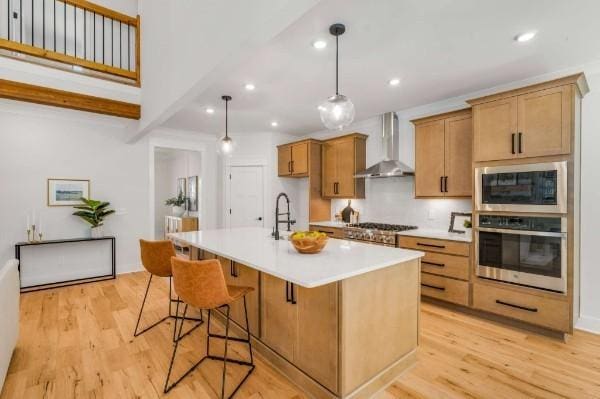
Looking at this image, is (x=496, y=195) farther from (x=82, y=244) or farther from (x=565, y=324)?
(x=82, y=244)

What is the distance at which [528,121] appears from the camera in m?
2.86

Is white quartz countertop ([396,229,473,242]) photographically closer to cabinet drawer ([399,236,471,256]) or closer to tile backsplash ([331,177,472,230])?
cabinet drawer ([399,236,471,256])

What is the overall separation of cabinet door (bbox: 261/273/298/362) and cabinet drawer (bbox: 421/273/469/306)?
7.11 feet

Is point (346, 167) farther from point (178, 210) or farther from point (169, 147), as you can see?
point (178, 210)

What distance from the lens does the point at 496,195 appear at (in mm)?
3088

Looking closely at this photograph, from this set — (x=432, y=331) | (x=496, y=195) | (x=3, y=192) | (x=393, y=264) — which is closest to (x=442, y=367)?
(x=432, y=331)

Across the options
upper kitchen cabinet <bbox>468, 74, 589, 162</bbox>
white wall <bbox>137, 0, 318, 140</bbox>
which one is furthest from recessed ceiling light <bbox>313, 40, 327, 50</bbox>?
upper kitchen cabinet <bbox>468, 74, 589, 162</bbox>

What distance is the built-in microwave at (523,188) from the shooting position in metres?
2.69

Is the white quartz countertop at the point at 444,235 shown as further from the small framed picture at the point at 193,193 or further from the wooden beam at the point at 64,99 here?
the small framed picture at the point at 193,193

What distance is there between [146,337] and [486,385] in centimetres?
289

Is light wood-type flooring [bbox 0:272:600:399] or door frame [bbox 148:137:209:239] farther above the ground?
door frame [bbox 148:137:209:239]

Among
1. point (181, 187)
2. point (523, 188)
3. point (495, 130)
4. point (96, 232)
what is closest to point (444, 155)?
point (495, 130)

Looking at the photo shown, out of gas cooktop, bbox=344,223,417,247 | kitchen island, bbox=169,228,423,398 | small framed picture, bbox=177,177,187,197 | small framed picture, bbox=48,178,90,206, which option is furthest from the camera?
small framed picture, bbox=177,177,187,197

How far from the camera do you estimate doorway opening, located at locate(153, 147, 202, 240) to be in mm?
7117
